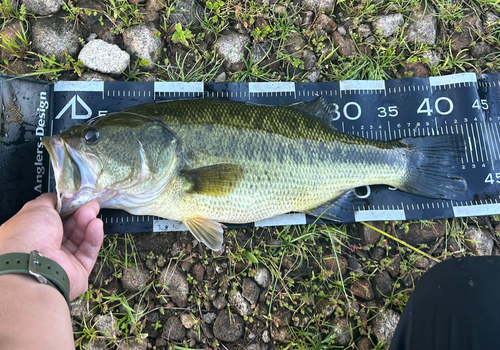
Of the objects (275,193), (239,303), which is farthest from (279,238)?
(239,303)

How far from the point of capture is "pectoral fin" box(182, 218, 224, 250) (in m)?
2.61

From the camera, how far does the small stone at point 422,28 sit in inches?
130

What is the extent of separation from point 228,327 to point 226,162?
4.62ft

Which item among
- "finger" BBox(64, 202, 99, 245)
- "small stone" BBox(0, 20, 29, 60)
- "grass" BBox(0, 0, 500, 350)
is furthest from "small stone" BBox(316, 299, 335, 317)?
"small stone" BBox(0, 20, 29, 60)

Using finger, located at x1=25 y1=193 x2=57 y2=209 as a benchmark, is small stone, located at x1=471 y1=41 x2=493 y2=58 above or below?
above

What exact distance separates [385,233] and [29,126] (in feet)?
10.8

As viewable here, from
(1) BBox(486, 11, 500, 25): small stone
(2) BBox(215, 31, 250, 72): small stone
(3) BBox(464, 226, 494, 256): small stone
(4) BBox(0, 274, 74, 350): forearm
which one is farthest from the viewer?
(1) BBox(486, 11, 500, 25): small stone

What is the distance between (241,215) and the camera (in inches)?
104

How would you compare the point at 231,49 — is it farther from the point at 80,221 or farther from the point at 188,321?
the point at 188,321

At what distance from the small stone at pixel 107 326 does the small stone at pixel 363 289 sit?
6.78ft

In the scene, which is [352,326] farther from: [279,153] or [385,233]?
[279,153]

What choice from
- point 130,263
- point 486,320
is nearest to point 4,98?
point 130,263

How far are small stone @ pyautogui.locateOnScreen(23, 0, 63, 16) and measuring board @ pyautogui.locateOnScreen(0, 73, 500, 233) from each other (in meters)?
0.71

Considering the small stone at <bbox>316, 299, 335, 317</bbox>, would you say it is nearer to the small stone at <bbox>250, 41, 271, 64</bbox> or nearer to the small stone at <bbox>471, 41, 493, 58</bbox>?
the small stone at <bbox>250, 41, 271, 64</bbox>
